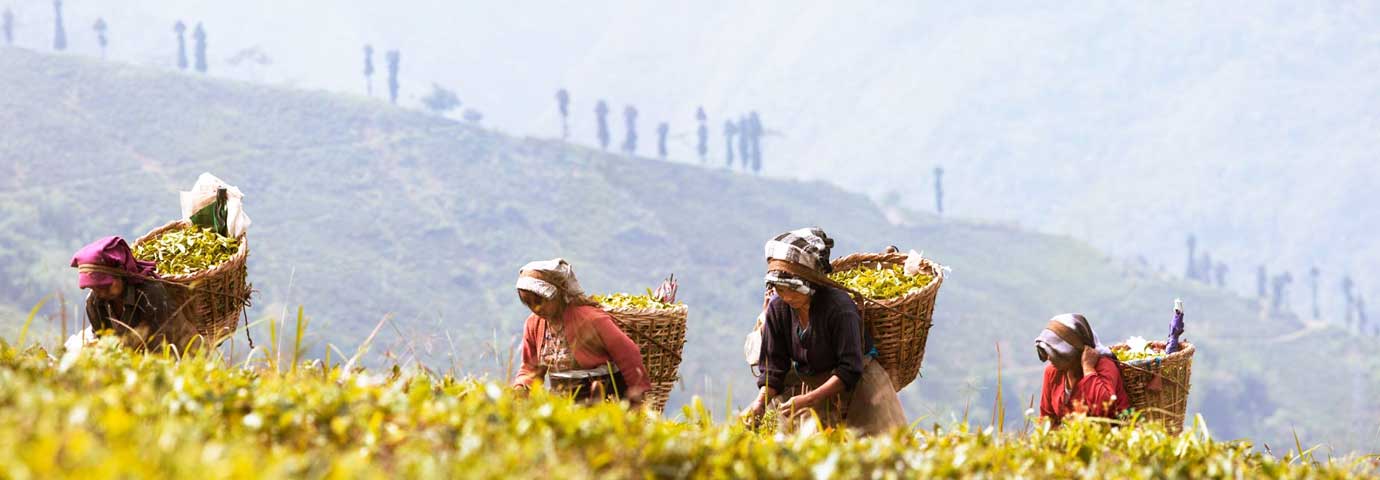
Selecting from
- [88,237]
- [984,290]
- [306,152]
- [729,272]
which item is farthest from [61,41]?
[984,290]

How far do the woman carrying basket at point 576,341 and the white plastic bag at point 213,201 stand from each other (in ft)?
5.33

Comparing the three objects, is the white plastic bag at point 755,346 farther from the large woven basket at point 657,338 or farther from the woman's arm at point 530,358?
the woman's arm at point 530,358

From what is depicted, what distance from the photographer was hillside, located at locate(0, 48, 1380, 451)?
122 metres

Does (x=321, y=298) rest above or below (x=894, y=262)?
below

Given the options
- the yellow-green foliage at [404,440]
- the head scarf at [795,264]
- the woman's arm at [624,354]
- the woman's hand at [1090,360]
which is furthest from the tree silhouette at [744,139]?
the yellow-green foliage at [404,440]

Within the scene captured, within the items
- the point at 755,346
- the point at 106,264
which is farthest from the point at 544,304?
the point at 106,264

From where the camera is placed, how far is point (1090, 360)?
7.23 m

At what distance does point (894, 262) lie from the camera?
7.94 m

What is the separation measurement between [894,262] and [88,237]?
118m

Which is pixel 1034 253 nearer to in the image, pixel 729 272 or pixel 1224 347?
pixel 1224 347

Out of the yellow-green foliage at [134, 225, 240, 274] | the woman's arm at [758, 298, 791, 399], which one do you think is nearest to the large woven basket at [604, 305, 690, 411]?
the woman's arm at [758, 298, 791, 399]

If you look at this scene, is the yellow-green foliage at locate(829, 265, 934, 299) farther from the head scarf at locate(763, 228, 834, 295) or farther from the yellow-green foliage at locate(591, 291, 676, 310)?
the yellow-green foliage at locate(591, 291, 676, 310)

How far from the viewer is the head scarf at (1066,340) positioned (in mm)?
7266

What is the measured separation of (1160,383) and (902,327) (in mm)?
1405
